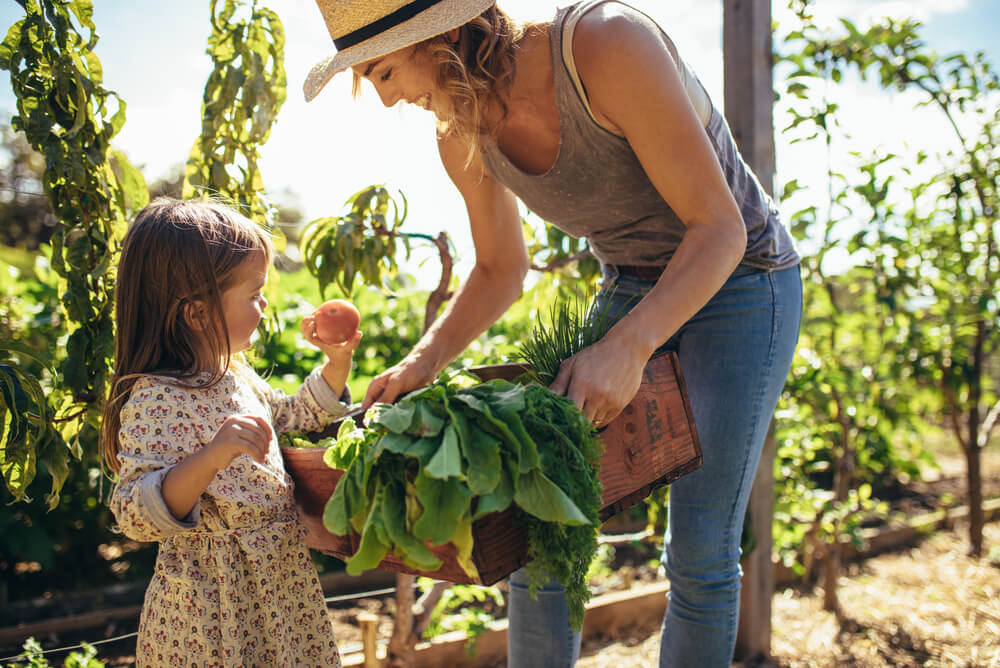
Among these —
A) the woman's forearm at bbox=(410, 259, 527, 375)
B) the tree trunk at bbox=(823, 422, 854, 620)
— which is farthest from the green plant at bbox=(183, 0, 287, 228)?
the tree trunk at bbox=(823, 422, 854, 620)

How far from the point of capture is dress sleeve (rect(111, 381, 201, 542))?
4.06 feet

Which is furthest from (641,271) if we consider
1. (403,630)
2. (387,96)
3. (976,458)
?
(976,458)

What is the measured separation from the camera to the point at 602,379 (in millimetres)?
1142

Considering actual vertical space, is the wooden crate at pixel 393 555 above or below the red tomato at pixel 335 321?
below

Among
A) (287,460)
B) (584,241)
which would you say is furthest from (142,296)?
(584,241)

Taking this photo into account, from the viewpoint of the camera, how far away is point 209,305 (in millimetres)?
1478

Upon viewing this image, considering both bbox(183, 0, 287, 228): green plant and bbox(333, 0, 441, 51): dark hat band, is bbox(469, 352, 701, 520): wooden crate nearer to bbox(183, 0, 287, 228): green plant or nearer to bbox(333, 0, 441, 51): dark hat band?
bbox(333, 0, 441, 51): dark hat band

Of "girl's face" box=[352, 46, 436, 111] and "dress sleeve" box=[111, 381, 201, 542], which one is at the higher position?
"girl's face" box=[352, 46, 436, 111]

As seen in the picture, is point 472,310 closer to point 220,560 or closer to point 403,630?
point 220,560

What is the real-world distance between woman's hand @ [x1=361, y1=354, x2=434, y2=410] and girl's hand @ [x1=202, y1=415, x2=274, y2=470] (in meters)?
0.33

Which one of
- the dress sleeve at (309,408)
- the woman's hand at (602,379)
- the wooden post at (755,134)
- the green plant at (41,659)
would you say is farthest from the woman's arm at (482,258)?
the green plant at (41,659)

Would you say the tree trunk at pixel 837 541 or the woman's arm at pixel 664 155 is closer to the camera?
the woman's arm at pixel 664 155

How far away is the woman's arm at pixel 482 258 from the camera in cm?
174

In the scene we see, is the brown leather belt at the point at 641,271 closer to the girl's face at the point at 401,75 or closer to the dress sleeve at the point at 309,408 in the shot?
the girl's face at the point at 401,75
